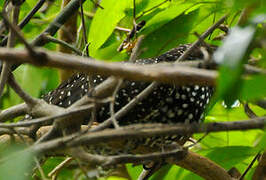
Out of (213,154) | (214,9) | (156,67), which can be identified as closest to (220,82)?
(156,67)

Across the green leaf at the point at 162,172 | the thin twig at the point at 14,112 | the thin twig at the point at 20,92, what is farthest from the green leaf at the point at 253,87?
the green leaf at the point at 162,172

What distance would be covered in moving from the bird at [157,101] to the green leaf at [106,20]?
0.56ft

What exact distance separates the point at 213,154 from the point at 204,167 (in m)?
0.08

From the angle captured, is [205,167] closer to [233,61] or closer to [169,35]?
[169,35]

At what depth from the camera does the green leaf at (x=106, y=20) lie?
76.5 inches

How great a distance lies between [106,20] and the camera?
1953 millimetres

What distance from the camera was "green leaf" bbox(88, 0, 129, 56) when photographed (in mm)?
1942

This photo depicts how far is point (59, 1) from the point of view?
293 centimetres

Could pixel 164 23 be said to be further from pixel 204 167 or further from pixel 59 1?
pixel 59 1

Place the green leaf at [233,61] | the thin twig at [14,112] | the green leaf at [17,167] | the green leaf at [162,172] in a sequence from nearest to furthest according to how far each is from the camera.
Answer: the green leaf at [233,61], the green leaf at [17,167], the thin twig at [14,112], the green leaf at [162,172]

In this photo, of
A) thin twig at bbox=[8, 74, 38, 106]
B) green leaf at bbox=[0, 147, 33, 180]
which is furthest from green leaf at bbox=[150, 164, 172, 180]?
green leaf at bbox=[0, 147, 33, 180]

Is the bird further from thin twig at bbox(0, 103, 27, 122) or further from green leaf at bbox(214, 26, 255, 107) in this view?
green leaf at bbox(214, 26, 255, 107)

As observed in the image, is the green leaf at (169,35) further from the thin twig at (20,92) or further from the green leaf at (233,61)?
the green leaf at (233,61)

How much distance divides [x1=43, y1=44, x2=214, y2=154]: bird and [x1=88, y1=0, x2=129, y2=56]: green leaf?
0.56 feet
